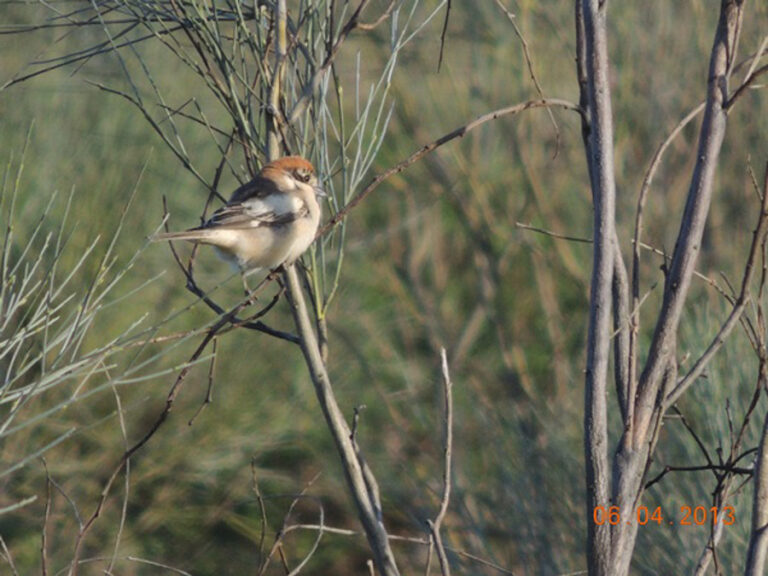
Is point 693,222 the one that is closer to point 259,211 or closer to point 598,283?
point 598,283

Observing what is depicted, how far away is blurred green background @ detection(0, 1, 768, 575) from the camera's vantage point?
512 cm

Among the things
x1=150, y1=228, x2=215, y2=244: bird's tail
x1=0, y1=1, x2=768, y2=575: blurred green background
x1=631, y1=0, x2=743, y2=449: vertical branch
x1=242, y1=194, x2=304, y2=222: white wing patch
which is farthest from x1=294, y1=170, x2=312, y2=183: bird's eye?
x1=0, y1=1, x2=768, y2=575: blurred green background

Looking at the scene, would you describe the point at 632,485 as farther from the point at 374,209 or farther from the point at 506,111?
the point at 374,209

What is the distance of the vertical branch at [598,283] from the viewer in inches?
62.4

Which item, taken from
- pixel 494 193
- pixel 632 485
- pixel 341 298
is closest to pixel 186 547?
pixel 341 298

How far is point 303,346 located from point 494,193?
4236 millimetres

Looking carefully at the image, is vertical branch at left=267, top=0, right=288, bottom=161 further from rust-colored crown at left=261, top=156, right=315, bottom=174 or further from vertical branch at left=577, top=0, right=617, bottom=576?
vertical branch at left=577, top=0, right=617, bottom=576

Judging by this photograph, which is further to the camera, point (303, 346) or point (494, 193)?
point (494, 193)

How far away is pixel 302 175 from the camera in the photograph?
2.80 metres

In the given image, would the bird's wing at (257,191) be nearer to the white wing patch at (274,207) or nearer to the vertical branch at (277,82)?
the white wing patch at (274,207)

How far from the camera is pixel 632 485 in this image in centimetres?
161

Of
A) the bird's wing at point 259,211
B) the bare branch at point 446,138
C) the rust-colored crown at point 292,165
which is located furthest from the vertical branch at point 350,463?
the bird's wing at point 259,211
